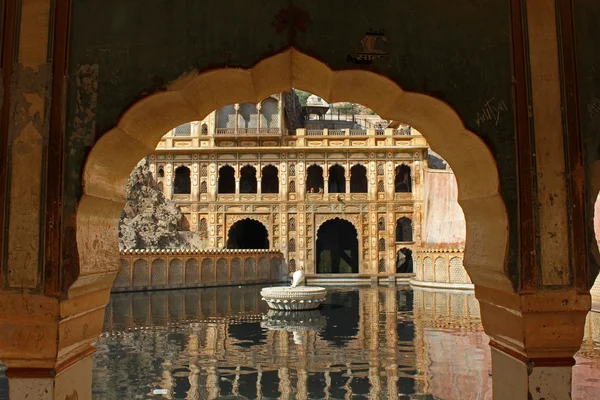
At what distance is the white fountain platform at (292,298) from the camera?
13789 millimetres

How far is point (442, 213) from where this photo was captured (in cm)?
2420

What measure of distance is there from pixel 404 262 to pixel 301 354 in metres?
22.0

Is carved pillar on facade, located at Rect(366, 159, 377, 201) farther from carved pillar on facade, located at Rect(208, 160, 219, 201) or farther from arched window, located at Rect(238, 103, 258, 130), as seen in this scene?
carved pillar on facade, located at Rect(208, 160, 219, 201)

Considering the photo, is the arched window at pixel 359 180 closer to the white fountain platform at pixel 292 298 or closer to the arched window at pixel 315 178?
the arched window at pixel 315 178

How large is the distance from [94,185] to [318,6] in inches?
72.8

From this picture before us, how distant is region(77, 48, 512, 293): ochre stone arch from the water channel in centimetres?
304

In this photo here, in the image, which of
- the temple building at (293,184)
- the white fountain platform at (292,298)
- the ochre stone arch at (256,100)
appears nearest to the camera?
the ochre stone arch at (256,100)

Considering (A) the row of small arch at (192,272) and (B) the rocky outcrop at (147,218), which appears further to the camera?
(B) the rocky outcrop at (147,218)

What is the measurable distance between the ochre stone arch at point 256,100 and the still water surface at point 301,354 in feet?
10.0

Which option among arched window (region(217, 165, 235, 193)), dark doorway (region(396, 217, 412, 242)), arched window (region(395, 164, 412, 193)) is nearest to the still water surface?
dark doorway (region(396, 217, 412, 242))

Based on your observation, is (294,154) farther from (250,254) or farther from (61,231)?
(61,231)

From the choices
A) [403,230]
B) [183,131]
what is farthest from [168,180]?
[403,230]

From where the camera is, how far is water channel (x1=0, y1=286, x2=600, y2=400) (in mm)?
6191

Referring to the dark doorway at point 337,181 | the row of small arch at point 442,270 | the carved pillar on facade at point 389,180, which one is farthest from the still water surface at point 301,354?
the dark doorway at point 337,181
